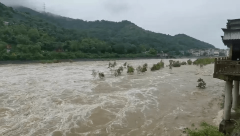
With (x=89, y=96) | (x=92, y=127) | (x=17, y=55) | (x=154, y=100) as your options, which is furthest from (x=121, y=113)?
(x=17, y=55)

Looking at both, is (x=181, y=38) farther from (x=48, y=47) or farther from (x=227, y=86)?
(x=227, y=86)

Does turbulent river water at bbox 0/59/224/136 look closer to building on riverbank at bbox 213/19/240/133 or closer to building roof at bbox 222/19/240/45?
building on riverbank at bbox 213/19/240/133

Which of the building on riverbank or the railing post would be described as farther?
the railing post

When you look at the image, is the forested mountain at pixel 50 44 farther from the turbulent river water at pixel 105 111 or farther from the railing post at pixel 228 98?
the railing post at pixel 228 98

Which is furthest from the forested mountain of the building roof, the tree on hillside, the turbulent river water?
the building roof

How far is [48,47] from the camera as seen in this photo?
68.4 m

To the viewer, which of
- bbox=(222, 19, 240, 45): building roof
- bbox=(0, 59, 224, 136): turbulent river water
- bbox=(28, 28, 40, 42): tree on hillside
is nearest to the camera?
bbox=(222, 19, 240, 45): building roof

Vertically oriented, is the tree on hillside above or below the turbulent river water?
above

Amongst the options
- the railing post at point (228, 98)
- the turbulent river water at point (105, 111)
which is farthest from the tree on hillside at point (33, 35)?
the railing post at point (228, 98)

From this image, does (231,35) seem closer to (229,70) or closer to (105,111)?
(229,70)

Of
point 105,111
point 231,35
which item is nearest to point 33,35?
point 105,111

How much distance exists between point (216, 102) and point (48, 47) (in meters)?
64.7

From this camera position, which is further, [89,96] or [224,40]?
[89,96]

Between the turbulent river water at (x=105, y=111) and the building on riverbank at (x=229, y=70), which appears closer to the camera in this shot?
the building on riverbank at (x=229, y=70)
